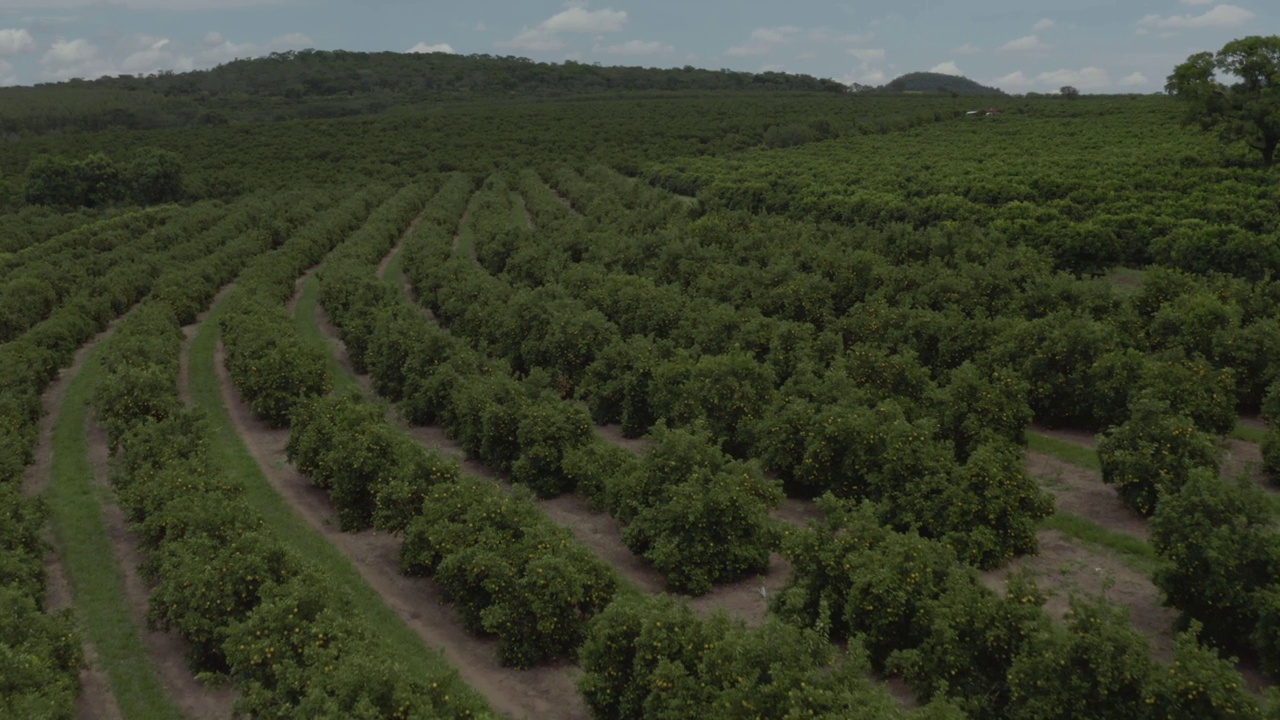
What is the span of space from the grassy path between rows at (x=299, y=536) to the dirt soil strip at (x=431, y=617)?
0.29 m

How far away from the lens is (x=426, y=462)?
84.4 feet

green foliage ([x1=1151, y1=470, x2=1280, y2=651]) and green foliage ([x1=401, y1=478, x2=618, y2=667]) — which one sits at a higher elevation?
green foliage ([x1=1151, y1=470, x2=1280, y2=651])

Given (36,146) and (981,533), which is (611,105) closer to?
(36,146)

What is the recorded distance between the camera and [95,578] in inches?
1001

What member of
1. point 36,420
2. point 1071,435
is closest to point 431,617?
point 1071,435

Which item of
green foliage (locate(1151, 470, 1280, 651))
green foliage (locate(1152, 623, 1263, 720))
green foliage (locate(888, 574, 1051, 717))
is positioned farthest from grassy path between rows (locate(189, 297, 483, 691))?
green foliage (locate(1151, 470, 1280, 651))

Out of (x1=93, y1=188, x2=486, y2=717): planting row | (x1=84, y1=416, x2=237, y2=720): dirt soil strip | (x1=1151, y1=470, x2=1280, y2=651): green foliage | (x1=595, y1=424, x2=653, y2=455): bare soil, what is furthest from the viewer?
(x1=595, y1=424, x2=653, y2=455): bare soil

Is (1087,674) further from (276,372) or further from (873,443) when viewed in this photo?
(276,372)

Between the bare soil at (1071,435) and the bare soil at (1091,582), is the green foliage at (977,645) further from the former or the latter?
the bare soil at (1071,435)

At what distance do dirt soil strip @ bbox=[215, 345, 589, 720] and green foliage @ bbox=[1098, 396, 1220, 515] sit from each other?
15145 millimetres

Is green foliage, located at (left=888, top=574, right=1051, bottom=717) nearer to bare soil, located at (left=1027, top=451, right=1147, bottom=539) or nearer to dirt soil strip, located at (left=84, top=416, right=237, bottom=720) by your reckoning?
bare soil, located at (left=1027, top=451, right=1147, bottom=539)

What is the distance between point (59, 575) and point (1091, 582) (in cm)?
2705

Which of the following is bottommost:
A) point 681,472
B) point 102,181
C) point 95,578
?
point 95,578

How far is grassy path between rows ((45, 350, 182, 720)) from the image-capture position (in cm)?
2034
